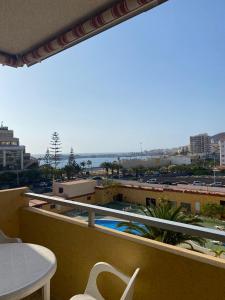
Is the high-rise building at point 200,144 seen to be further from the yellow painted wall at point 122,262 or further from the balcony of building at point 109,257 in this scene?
the yellow painted wall at point 122,262

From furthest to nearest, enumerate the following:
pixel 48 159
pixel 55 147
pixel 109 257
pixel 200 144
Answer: pixel 200 144
pixel 48 159
pixel 55 147
pixel 109 257

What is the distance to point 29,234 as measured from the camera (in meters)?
2.47

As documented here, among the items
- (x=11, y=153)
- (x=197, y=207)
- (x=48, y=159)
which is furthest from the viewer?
(x=48, y=159)

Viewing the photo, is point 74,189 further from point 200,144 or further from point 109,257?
point 200,144

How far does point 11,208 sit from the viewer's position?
253 centimetres

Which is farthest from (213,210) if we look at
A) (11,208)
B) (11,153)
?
(11,153)

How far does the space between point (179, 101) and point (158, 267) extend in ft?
94.3

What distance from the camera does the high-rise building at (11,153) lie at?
4212cm

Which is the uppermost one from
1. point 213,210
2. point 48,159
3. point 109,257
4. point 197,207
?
point 48,159

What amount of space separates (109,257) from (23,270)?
59cm

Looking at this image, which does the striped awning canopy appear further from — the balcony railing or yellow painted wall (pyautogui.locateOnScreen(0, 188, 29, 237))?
yellow painted wall (pyautogui.locateOnScreen(0, 188, 29, 237))

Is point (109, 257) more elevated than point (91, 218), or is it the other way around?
point (91, 218)

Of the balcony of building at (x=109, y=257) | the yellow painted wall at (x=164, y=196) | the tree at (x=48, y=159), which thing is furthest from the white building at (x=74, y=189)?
the tree at (x=48, y=159)

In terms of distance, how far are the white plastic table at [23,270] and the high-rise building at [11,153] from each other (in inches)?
1646
